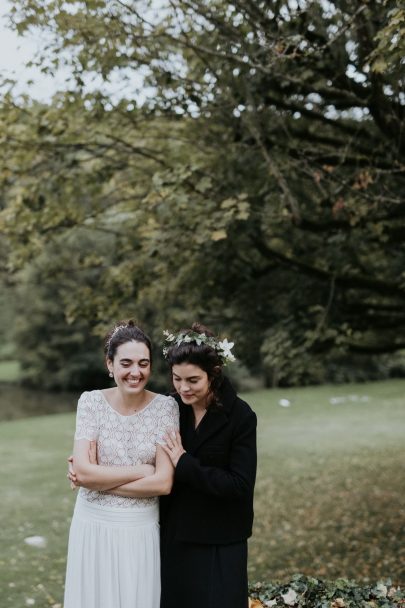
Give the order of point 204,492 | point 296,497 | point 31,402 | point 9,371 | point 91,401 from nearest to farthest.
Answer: point 204,492 < point 91,401 < point 296,497 < point 31,402 < point 9,371

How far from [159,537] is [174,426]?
603 millimetres

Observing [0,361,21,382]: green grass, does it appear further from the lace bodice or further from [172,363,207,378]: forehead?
[172,363,207,378]: forehead

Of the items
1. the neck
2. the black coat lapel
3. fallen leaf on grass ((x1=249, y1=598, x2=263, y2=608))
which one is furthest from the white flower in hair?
fallen leaf on grass ((x1=249, y1=598, x2=263, y2=608))

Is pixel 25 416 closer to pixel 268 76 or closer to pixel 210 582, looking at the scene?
pixel 268 76

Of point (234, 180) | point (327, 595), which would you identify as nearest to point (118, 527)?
point (327, 595)

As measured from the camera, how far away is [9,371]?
140 feet

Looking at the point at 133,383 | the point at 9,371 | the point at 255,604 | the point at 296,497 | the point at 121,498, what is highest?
the point at 9,371

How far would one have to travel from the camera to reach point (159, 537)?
3492 millimetres

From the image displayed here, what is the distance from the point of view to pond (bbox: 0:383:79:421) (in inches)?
1109

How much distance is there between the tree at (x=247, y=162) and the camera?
6094 millimetres

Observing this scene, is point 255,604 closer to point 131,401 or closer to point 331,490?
point 131,401

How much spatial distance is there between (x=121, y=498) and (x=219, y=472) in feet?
1.75

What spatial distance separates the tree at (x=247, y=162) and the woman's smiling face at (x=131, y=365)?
2.67 m

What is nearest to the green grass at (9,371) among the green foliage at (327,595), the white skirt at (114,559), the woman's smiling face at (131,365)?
the green foliage at (327,595)
